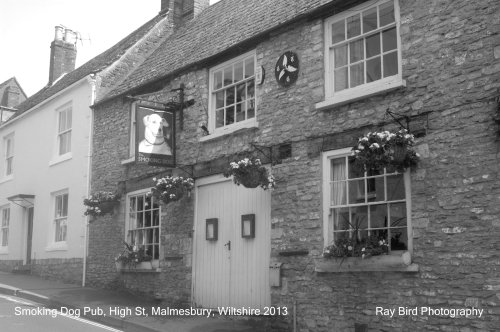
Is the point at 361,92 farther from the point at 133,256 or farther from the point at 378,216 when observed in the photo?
the point at 133,256

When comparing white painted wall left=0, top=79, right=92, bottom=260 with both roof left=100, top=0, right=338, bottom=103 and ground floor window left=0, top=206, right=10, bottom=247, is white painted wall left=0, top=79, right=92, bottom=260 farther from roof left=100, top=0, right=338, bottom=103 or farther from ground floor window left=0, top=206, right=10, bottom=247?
roof left=100, top=0, right=338, bottom=103

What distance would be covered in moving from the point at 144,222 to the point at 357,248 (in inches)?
247

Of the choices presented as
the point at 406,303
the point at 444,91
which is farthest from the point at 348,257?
the point at 444,91

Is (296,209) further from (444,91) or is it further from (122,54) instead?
(122,54)

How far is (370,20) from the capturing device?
9164mm

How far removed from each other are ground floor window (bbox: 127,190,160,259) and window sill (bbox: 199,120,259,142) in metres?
2.09

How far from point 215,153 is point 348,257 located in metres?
4.00

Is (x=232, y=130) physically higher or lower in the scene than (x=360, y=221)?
higher

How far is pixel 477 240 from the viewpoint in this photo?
23.4 feet

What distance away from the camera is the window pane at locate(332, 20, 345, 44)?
9570 millimetres

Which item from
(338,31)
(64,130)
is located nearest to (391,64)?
(338,31)

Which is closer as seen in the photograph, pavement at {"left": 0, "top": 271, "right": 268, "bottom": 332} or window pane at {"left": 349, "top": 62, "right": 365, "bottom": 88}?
window pane at {"left": 349, "top": 62, "right": 365, "bottom": 88}

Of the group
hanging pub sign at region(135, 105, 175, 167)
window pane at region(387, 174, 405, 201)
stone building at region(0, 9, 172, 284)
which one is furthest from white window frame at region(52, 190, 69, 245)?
window pane at region(387, 174, 405, 201)

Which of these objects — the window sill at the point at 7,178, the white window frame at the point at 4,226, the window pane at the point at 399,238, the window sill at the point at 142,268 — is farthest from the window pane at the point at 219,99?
the white window frame at the point at 4,226
